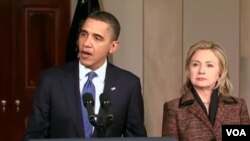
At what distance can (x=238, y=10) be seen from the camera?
5.89 meters

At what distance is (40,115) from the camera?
8.80 ft

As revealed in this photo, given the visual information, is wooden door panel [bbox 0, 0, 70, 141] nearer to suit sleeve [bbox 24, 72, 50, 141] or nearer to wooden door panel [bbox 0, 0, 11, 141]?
wooden door panel [bbox 0, 0, 11, 141]

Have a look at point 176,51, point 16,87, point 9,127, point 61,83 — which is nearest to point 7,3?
point 16,87

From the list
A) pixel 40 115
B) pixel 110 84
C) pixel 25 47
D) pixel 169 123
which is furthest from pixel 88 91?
pixel 25 47

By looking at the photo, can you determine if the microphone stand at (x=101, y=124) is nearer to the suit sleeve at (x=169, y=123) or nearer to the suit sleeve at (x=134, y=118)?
the suit sleeve at (x=134, y=118)

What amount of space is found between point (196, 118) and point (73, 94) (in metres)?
0.63

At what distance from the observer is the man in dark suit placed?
8.82 ft

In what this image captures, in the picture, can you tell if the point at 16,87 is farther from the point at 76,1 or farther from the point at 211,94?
the point at 211,94

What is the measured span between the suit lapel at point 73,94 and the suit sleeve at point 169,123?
450 millimetres

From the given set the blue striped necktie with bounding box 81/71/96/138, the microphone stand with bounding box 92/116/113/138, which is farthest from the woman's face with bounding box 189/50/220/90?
the microphone stand with bounding box 92/116/113/138

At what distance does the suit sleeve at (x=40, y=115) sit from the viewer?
2645 mm

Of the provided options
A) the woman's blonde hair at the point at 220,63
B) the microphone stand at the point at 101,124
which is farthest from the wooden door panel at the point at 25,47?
the microphone stand at the point at 101,124

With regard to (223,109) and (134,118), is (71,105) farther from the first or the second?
(223,109)

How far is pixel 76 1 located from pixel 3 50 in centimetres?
90
